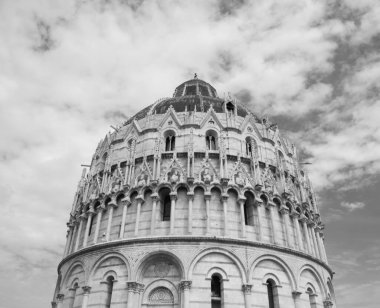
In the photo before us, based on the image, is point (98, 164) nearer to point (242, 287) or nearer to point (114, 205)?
point (114, 205)

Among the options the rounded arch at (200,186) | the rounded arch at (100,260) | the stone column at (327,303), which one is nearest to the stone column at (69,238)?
the rounded arch at (100,260)

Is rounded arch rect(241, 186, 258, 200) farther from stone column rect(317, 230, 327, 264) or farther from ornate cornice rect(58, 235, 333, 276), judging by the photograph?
stone column rect(317, 230, 327, 264)

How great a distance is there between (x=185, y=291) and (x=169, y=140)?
1271cm

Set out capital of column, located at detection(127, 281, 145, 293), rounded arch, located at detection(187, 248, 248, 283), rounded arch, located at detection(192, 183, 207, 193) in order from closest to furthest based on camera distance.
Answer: capital of column, located at detection(127, 281, 145, 293) < rounded arch, located at detection(187, 248, 248, 283) < rounded arch, located at detection(192, 183, 207, 193)

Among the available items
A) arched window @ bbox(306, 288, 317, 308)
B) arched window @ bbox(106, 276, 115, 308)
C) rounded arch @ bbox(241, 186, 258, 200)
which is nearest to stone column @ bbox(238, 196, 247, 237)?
rounded arch @ bbox(241, 186, 258, 200)

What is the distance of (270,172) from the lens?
1106 inches

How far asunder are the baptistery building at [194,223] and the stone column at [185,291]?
0.06 metres

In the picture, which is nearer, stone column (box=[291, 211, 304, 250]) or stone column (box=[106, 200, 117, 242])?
stone column (box=[106, 200, 117, 242])

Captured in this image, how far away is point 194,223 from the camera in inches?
938

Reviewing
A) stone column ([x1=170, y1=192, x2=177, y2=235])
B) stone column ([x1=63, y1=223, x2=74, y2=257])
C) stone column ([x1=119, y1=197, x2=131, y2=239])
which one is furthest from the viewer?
stone column ([x1=63, y1=223, x2=74, y2=257])

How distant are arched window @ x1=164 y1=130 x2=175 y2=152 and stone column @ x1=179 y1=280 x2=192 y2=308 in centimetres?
1118

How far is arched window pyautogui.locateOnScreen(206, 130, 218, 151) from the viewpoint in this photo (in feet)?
93.6

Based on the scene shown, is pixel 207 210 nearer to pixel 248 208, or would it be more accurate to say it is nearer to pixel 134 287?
pixel 248 208

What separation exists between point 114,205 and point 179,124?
8626mm
